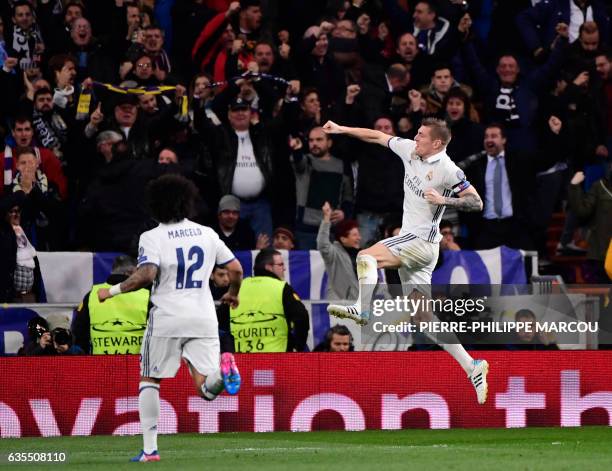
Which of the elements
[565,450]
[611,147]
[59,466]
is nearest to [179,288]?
[59,466]

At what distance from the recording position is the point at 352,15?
1995 centimetres

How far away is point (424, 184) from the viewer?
522 inches

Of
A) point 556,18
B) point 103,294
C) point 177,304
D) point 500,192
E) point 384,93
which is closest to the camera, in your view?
point 103,294

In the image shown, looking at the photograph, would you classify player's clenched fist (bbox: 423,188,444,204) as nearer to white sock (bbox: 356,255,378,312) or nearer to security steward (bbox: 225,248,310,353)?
white sock (bbox: 356,255,378,312)

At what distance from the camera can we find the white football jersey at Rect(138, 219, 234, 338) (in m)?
11.0

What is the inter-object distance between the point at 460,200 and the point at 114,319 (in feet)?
12.5

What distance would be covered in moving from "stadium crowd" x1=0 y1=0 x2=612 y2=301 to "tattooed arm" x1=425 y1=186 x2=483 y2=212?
337 centimetres

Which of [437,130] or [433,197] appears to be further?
[437,130]

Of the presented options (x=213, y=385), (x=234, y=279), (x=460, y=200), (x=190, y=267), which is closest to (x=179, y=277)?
(x=190, y=267)

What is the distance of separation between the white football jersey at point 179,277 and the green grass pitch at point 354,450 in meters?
1.02

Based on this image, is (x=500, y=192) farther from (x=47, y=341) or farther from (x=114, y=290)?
(x=114, y=290)

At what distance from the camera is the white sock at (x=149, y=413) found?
1112 cm

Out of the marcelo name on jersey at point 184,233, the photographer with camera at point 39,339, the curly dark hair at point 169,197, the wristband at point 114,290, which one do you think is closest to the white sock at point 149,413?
the wristband at point 114,290

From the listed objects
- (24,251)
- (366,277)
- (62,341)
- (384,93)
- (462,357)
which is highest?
(384,93)
